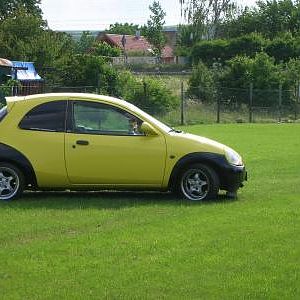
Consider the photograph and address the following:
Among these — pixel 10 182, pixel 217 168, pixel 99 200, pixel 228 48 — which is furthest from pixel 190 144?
pixel 228 48

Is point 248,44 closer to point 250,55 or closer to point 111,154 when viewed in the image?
point 250,55

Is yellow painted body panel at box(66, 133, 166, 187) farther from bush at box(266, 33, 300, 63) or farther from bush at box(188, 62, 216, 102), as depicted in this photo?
bush at box(266, 33, 300, 63)

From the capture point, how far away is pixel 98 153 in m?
→ 10.1

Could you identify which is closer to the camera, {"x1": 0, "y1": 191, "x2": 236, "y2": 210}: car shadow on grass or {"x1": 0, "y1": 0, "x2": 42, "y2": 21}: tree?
{"x1": 0, "y1": 191, "x2": 236, "y2": 210}: car shadow on grass

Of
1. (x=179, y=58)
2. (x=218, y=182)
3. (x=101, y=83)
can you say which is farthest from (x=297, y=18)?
(x=218, y=182)

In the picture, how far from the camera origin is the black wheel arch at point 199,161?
1022cm

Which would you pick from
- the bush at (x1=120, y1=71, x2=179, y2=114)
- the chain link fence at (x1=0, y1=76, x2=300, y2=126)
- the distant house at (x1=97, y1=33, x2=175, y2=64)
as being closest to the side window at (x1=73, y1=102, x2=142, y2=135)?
the bush at (x1=120, y1=71, x2=179, y2=114)

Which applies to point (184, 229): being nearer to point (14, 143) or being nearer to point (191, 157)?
point (191, 157)

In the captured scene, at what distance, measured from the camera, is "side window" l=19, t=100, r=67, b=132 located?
33.6 ft

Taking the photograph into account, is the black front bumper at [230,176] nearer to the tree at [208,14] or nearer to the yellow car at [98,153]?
the yellow car at [98,153]

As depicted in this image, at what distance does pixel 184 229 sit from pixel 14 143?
3.29 metres

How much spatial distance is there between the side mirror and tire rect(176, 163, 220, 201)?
0.73 metres

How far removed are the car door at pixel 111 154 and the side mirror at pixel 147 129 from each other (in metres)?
0.06

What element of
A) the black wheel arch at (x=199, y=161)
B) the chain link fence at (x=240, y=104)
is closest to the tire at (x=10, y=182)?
the black wheel arch at (x=199, y=161)
